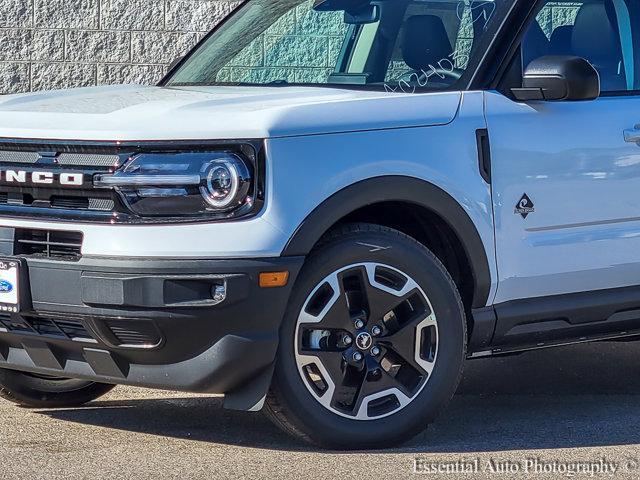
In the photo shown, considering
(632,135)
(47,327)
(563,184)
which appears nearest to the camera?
(47,327)

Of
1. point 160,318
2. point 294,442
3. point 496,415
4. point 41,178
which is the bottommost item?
point 496,415

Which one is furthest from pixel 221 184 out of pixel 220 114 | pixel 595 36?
pixel 595 36

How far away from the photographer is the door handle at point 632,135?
5.48 metres

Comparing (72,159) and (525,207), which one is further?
(525,207)

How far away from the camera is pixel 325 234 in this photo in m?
4.89

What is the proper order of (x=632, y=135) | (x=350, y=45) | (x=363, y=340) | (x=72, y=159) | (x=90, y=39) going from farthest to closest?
(x=90, y=39)
(x=350, y=45)
(x=632, y=135)
(x=363, y=340)
(x=72, y=159)

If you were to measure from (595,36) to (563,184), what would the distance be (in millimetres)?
849

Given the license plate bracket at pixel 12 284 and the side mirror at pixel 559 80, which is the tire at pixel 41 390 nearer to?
the license plate bracket at pixel 12 284

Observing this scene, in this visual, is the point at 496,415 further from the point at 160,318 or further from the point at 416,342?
the point at 160,318

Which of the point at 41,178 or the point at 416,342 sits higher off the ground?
the point at 41,178

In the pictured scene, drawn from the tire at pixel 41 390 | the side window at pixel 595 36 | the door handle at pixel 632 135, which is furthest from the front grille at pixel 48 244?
the door handle at pixel 632 135

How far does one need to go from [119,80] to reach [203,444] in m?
6.21

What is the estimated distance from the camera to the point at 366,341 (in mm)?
4953

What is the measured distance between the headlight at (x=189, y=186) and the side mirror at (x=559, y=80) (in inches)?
49.6
